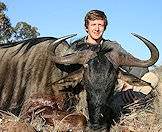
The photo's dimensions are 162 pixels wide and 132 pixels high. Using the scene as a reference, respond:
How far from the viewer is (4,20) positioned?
20.3 meters

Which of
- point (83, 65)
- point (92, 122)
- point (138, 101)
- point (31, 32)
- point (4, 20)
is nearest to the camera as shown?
point (92, 122)

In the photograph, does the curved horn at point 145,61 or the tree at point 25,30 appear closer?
the curved horn at point 145,61

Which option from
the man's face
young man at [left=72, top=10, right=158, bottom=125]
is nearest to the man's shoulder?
young man at [left=72, top=10, right=158, bottom=125]

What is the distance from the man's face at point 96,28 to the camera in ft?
22.3

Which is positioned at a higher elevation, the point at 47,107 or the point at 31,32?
the point at 47,107

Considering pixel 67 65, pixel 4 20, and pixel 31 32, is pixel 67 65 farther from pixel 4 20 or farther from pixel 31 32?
pixel 31 32

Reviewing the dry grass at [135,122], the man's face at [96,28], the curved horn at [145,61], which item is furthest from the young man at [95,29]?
the dry grass at [135,122]

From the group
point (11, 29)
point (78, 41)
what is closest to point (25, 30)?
point (11, 29)

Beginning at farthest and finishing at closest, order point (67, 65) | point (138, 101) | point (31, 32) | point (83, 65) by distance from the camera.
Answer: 1. point (31, 32)
2. point (138, 101)
3. point (67, 65)
4. point (83, 65)

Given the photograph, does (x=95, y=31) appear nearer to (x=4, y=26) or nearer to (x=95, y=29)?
(x=95, y=29)

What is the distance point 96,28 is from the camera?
6801 mm

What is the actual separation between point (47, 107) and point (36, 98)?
0.32 meters

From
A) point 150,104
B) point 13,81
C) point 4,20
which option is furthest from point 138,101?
point 4,20

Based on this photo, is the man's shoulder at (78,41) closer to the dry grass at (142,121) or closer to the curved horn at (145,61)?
the curved horn at (145,61)
